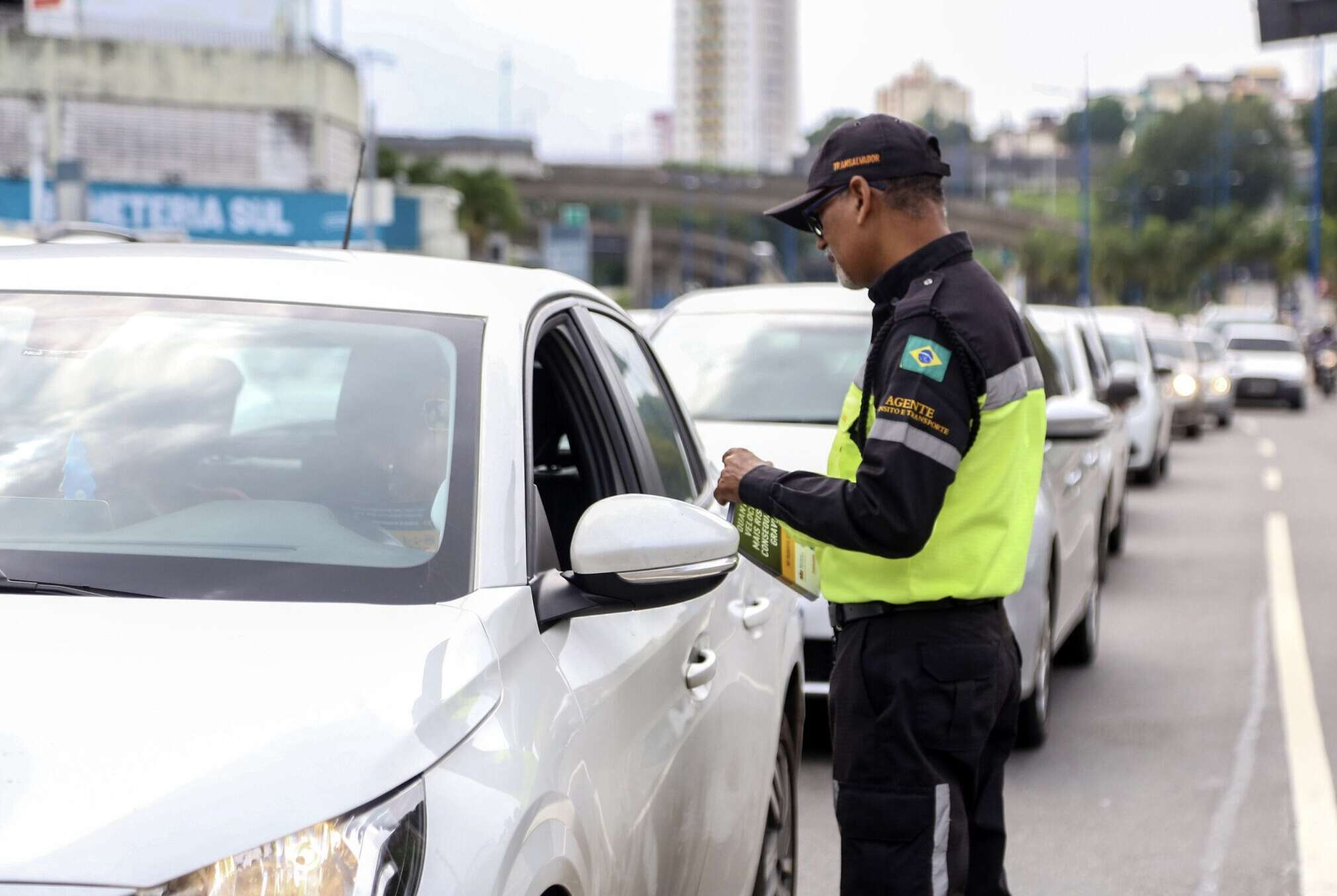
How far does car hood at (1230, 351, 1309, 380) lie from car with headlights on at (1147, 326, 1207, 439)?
795 centimetres

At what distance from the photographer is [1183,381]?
1016 inches

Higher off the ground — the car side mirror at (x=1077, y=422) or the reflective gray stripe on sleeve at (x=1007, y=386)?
the reflective gray stripe on sleeve at (x=1007, y=386)

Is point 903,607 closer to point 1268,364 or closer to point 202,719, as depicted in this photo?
point 202,719

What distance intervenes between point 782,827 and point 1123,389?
7905 mm

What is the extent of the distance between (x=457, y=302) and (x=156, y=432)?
1.80 feet

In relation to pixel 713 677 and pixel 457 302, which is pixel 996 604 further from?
pixel 457 302

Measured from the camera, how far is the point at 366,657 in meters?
2.30

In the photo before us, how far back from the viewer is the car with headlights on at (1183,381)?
84.5 ft

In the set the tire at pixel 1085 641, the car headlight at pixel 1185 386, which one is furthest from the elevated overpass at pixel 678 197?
the tire at pixel 1085 641

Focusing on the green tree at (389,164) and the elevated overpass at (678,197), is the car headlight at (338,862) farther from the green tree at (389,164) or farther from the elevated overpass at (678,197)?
the elevated overpass at (678,197)

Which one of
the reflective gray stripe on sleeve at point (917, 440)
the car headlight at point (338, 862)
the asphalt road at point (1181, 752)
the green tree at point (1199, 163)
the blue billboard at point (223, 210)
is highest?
the green tree at point (1199, 163)

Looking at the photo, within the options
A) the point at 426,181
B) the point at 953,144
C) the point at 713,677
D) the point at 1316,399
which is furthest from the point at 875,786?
the point at 953,144

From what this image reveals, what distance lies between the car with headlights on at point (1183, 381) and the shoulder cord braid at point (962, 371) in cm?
2248

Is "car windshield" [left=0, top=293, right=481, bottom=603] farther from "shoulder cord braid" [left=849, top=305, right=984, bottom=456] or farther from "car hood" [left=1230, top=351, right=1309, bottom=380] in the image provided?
"car hood" [left=1230, top=351, right=1309, bottom=380]
